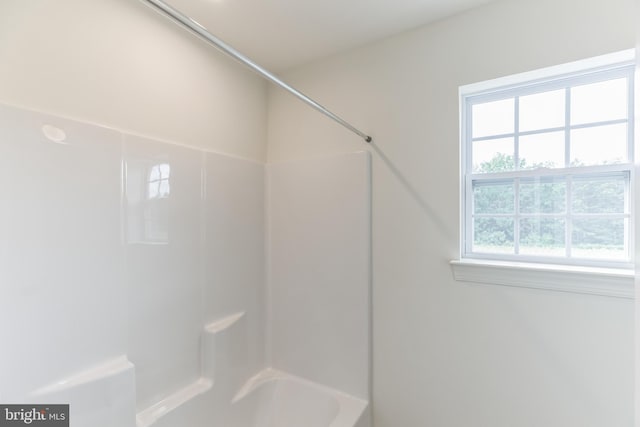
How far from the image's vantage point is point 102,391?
1126 millimetres

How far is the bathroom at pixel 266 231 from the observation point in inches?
41.6

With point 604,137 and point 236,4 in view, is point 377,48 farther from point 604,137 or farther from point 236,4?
point 604,137

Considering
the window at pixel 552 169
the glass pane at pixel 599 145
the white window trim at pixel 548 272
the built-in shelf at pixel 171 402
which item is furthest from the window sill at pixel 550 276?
the built-in shelf at pixel 171 402

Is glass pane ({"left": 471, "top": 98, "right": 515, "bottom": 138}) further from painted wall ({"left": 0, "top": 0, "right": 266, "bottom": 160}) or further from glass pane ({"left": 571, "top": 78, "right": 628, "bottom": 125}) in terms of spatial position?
painted wall ({"left": 0, "top": 0, "right": 266, "bottom": 160})

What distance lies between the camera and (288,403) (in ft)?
5.96

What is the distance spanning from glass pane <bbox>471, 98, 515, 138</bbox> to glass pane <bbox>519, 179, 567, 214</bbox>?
0.96 feet

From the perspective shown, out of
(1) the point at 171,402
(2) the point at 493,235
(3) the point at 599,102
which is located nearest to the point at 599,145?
(3) the point at 599,102

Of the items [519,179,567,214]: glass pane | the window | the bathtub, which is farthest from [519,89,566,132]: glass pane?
the bathtub

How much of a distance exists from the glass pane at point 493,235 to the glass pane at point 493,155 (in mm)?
260

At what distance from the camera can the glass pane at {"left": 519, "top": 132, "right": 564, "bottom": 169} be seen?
1320 mm

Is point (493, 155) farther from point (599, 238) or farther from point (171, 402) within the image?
point (171, 402)

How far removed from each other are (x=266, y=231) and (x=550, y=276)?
1558 millimetres

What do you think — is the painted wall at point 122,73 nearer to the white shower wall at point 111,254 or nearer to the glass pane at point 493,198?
the white shower wall at point 111,254

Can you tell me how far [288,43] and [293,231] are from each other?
112cm
